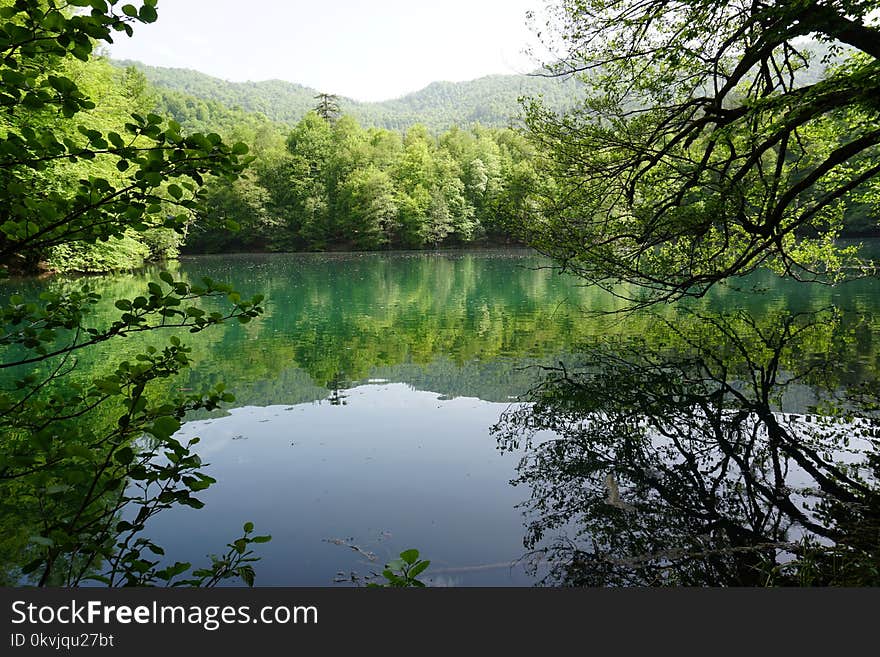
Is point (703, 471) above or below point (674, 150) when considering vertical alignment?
below

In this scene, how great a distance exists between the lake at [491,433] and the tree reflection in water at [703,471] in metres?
0.04

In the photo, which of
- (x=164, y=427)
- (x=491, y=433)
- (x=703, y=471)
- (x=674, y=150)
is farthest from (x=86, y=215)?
(x=674, y=150)

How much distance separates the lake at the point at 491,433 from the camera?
18.3ft

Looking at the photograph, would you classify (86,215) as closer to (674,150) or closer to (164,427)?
(164,427)

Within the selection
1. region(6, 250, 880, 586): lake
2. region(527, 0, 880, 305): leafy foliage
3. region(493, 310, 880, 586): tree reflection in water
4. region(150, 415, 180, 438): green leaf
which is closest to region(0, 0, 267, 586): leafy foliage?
region(150, 415, 180, 438): green leaf

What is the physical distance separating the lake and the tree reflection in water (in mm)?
42

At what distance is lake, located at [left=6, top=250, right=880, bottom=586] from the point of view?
5578 mm

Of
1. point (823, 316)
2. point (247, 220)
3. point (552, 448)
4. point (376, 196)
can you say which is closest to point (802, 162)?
point (552, 448)

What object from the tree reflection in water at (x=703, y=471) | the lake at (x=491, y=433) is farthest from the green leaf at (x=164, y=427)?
the tree reflection in water at (x=703, y=471)

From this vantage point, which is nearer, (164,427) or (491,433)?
(164,427)

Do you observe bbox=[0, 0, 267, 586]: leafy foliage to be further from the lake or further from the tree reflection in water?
the tree reflection in water

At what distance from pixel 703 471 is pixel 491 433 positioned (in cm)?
334

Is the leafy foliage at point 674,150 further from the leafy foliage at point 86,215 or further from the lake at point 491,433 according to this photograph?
the leafy foliage at point 86,215

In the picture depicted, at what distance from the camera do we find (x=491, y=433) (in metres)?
9.12
